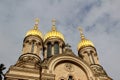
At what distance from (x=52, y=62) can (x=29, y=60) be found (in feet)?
9.13

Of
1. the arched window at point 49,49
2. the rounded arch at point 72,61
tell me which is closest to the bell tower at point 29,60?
the arched window at point 49,49

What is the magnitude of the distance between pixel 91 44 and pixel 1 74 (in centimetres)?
1419

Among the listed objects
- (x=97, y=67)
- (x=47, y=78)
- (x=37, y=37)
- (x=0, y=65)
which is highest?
(x=37, y=37)

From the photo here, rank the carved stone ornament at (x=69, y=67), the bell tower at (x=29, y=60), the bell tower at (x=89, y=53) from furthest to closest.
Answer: the bell tower at (x=89, y=53)
the carved stone ornament at (x=69, y=67)
the bell tower at (x=29, y=60)

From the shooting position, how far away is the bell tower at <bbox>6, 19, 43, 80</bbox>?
19.9 meters

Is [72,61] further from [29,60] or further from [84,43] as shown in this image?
[84,43]

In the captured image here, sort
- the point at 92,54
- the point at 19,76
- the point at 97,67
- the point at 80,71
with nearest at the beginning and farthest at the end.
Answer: the point at 19,76 < the point at 80,71 < the point at 97,67 < the point at 92,54

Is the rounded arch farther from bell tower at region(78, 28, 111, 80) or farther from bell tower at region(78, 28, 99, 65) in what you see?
bell tower at region(78, 28, 99, 65)

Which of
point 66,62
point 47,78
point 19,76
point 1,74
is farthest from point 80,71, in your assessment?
point 1,74

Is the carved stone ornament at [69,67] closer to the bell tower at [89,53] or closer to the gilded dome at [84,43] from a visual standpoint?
the bell tower at [89,53]

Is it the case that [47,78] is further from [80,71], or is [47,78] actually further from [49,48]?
[49,48]

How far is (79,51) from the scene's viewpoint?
99.7 feet

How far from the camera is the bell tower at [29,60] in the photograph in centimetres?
1992

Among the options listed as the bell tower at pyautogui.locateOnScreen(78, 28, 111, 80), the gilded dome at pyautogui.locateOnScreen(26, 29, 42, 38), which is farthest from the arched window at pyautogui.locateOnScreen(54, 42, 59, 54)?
the bell tower at pyautogui.locateOnScreen(78, 28, 111, 80)
